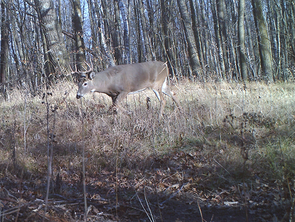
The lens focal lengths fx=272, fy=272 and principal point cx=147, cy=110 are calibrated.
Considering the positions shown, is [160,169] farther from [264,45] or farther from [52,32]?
[52,32]

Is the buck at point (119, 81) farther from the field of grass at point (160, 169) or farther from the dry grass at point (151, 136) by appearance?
the field of grass at point (160, 169)

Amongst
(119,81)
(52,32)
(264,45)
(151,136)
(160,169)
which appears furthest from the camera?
(52,32)

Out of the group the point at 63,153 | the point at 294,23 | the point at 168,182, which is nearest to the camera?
the point at 168,182

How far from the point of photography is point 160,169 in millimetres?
3844

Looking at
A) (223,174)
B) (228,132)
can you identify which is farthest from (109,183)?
(228,132)

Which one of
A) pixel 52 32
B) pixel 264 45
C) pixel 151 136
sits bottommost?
pixel 151 136

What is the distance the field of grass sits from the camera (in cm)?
267

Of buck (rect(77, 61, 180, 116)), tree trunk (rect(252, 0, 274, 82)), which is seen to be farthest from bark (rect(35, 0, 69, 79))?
tree trunk (rect(252, 0, 274, 82))

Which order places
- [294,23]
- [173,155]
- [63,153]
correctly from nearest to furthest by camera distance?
[173,155] < [63,153] < [294,23]

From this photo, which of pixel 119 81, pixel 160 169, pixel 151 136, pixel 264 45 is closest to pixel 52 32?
pixel 119 81

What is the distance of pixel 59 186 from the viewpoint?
3268 mm

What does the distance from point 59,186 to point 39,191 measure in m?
0.24

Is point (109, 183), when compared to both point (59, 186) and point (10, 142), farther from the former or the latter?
point (10, 142)

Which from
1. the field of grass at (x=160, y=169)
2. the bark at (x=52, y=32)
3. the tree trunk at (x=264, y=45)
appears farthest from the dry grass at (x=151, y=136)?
the bark at (x=52, y=32)
